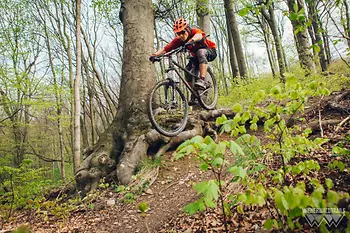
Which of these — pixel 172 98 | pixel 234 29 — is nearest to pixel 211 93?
pixel 172 98

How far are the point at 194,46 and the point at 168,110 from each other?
1489 millimetres

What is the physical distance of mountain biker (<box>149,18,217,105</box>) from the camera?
428 cm

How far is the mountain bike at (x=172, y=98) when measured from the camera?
4.20 meters

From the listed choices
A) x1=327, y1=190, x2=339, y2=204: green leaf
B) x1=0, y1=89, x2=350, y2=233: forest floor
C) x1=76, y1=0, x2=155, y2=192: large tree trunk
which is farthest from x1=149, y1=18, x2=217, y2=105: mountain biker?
x1=327, y1=190, x2=339, y2=204: green leaf

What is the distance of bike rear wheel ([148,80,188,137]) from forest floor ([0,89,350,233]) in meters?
0.77

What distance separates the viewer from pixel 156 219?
3.28m

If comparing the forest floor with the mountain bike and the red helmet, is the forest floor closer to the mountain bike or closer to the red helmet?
the mountain bike

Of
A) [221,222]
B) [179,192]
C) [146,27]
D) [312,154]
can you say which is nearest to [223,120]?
[221,222]

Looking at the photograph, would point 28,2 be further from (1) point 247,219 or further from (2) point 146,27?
(1) point 247,219

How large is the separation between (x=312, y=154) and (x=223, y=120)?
1890 mm

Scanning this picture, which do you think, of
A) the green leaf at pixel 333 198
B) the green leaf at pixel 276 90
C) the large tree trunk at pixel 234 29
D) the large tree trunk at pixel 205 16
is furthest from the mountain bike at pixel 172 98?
the large tree trunk at pixel 234 29

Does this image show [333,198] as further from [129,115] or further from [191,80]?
[129,115]

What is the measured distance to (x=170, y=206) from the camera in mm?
3520

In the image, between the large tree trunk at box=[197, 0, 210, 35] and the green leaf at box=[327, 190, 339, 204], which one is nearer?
the green leaf at box=[327, 190, 339, 204]
